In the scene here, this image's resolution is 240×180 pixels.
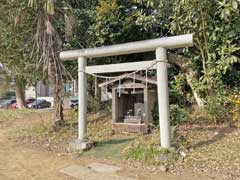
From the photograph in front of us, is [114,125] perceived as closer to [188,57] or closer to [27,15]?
[188,57]

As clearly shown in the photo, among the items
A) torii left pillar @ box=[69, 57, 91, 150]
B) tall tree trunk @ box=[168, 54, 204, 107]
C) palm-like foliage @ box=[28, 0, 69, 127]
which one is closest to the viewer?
torii left pillar @ box=[69, 57, 91, 150]

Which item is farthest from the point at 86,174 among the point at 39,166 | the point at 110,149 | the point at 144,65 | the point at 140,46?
the point at 140,46

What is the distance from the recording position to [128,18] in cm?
1037

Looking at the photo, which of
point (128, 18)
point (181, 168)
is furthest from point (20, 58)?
point (181, 168)

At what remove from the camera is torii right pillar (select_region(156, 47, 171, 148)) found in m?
6.95

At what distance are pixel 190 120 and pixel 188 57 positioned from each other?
6.80 feet

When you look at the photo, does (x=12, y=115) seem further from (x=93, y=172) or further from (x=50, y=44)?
(x=93, y=172)

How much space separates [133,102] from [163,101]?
10.7 feet

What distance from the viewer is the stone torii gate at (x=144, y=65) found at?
22.7ft

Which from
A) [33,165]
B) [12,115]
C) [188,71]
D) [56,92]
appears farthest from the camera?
[12,115]

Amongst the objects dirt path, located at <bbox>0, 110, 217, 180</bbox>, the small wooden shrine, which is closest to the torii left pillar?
dirt path, located at <bbox>0, 110, 217, 180</bbox>

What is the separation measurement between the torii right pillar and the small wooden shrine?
1640 mm

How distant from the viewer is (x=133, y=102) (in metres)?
10.2

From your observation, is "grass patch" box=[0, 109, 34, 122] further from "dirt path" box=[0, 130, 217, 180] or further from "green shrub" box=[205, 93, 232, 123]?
"green shrub" box=[205, 93, 232, 123]
